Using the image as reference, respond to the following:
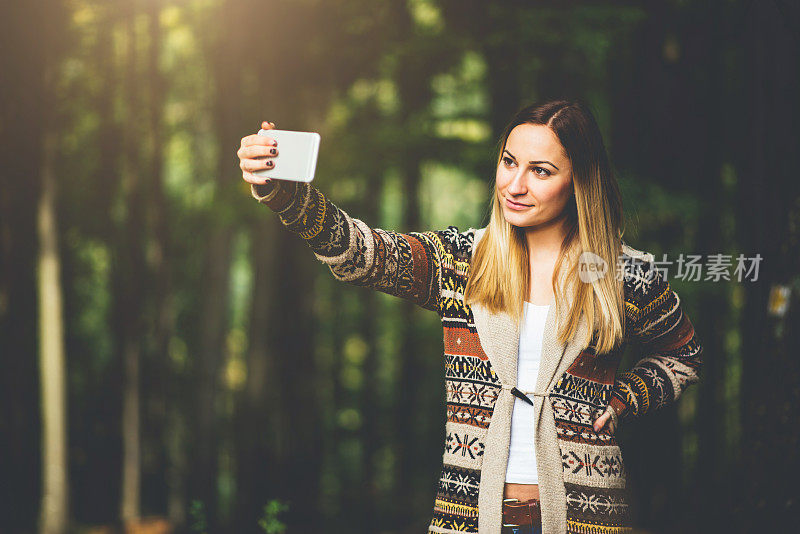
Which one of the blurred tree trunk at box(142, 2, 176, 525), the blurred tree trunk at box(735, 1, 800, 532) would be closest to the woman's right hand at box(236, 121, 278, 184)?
the blurred tree trunk at box(735, 1, 800, 532)

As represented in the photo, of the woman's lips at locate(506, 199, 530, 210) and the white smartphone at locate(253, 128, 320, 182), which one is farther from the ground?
the white smartphone at locate(253, 128, 320, 182)

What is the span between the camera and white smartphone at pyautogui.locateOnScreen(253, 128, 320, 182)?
2.35 meters

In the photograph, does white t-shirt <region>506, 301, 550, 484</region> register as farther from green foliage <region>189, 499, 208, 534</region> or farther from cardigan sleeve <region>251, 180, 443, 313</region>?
Answer: green foliage <region>189, 499, 208, 534</region>

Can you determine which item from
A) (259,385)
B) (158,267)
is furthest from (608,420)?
(158,267)

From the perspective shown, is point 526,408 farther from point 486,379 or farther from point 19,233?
point 19,233

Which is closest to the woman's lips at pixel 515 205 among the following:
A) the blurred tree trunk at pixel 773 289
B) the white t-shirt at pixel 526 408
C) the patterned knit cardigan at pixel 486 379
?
the patterned knit cardigan at pixel 486 379

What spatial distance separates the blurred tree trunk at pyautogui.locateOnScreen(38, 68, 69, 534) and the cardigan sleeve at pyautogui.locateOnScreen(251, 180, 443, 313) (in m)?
6.43

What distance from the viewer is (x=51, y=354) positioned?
8.27 m

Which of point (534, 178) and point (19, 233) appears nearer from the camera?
point (534, 178)

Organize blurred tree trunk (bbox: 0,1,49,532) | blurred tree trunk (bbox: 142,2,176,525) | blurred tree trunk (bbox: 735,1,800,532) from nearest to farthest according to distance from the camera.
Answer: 1. blurred tree trunk (bbox: 735,1,800,532)
2. blurred tree trunk (bbox: 0,1,49,532)
3. blurred tree trunk (bbox: 142,2,176,525)

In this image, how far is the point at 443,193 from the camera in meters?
18.7

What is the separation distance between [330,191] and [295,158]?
5872mm

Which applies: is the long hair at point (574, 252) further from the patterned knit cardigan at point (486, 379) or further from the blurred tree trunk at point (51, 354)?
the blurred tree trunk at point (51, 354)

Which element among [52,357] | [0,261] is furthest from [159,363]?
[0,261]
